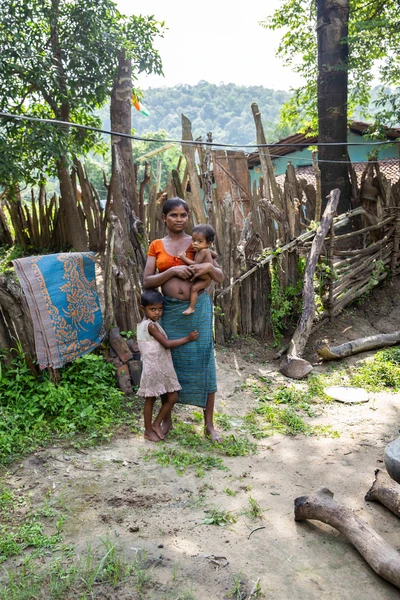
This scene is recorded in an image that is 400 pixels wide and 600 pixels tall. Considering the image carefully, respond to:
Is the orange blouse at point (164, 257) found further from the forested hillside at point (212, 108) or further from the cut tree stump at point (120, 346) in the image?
the forested hillside at point (212, 108)

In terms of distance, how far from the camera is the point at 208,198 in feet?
20.5

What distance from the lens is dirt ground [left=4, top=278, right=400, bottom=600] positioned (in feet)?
7.46

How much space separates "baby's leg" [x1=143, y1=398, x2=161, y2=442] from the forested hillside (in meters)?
62.2

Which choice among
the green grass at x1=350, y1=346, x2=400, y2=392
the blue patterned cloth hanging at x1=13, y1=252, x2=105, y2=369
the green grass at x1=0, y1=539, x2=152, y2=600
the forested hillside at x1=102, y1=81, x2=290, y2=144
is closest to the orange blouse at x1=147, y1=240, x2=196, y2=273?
the blue patterned cloth hanging at x1=13, y1=252, x2=105, y2=369

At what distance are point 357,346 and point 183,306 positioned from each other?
9.75 ft

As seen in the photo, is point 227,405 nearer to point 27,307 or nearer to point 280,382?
point 280,382

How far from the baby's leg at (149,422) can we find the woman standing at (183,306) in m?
0.12

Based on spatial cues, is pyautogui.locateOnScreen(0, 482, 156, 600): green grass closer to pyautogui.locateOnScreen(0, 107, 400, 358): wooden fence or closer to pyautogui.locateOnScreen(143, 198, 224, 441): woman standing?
pyautogui.locateOnScreen(143, 198, 224, 441): woman standing

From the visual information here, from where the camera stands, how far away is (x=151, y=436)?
363cm

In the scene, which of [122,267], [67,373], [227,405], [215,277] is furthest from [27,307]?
[227,405]

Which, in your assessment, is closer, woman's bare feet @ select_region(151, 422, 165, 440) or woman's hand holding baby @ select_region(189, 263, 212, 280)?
woman's hand holding baby @ select_region(189, 263, 212, 280)

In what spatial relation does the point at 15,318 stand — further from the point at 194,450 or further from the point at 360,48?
the point at 360,48

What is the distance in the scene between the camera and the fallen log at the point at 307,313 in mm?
5324

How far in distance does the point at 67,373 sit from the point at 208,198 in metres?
3.10
